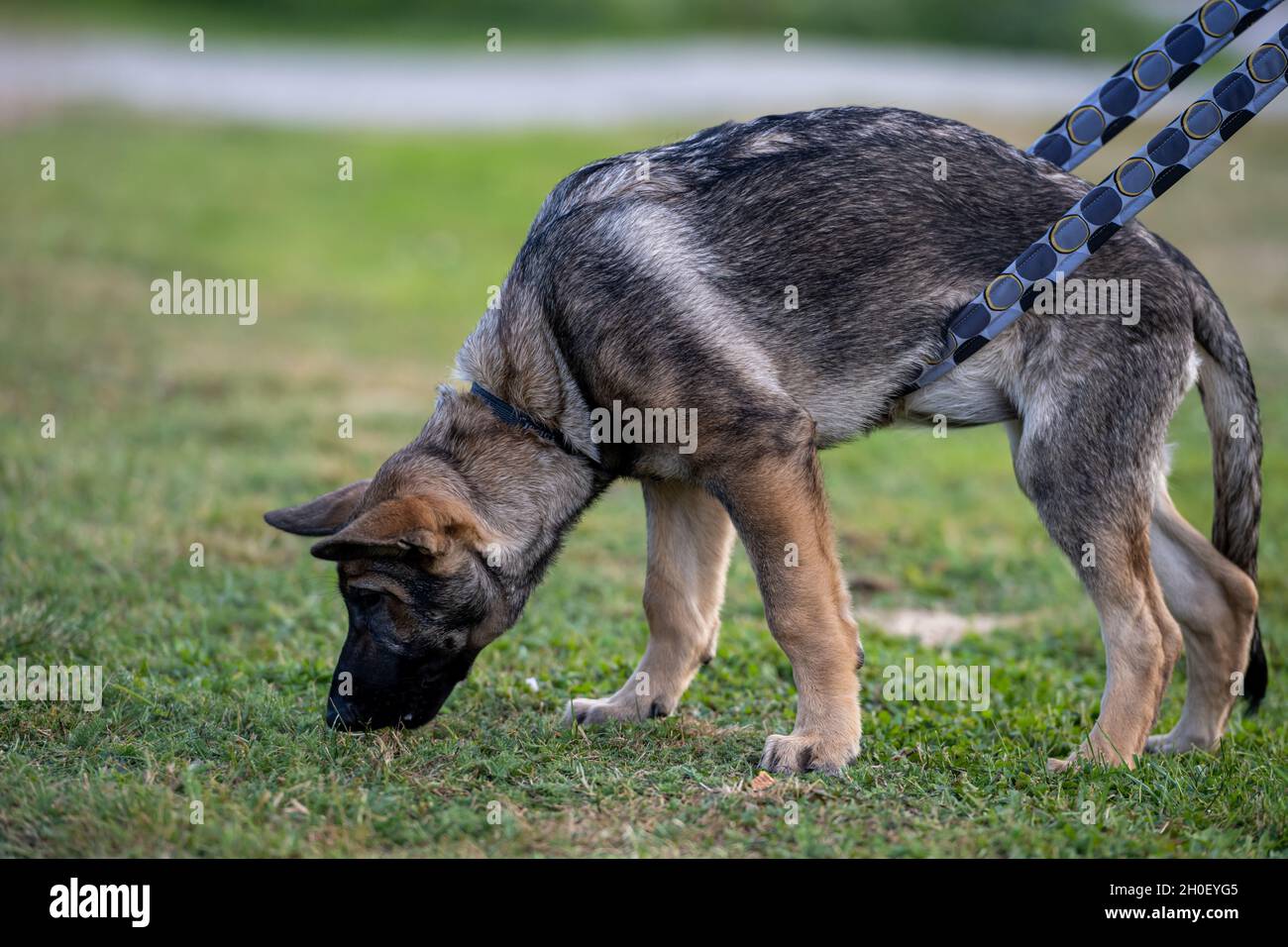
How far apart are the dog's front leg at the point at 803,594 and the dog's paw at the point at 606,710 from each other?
0.72 m

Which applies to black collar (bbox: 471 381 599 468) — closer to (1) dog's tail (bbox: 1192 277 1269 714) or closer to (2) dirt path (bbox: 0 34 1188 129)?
(1) dog's tail (bbox: 1192 277 1269 714)

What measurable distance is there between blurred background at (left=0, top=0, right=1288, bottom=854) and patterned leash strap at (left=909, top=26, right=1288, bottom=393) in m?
1.83

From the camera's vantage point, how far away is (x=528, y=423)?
494 cm

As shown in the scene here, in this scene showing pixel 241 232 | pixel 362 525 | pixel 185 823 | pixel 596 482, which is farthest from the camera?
pixel 241 232

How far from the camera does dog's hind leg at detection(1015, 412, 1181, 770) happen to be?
15.7 ft

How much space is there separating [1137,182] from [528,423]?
93.7 inches

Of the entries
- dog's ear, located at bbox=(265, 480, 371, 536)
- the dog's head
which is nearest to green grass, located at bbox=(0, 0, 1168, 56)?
dog's ear, located at bbox=(265, 480, 371, 536)

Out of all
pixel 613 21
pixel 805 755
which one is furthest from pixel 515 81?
pixel 805 755

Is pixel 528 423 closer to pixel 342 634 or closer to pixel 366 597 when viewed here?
pixel 366 597

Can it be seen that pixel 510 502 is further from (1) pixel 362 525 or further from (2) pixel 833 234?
(2) pixel 833 234

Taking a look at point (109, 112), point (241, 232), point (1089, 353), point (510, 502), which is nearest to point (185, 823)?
point (510, 502)

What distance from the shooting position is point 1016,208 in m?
4.89

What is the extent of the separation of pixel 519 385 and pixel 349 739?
58.0 inches

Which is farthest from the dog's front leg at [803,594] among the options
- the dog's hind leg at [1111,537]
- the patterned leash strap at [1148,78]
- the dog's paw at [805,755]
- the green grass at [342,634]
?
the patterned leash strap at [1148,78]
